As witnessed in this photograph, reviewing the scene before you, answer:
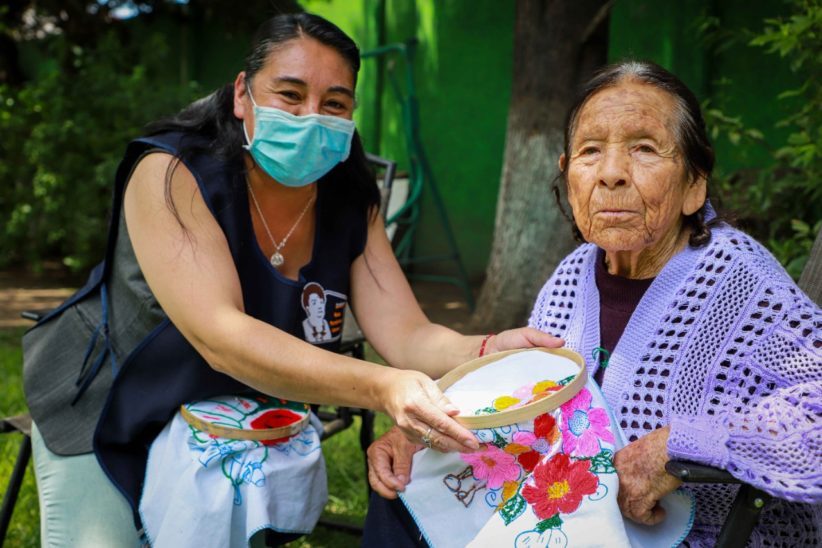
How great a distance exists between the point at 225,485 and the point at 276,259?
643mm

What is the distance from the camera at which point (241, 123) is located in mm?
2674

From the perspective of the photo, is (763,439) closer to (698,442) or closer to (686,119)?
(698,442)

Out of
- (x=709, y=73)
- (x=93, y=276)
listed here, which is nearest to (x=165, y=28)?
(x=709, y=73)

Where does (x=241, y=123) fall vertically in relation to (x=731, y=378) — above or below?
above

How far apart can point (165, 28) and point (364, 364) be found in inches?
401

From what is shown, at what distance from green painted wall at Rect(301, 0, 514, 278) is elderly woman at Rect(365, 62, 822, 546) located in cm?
672

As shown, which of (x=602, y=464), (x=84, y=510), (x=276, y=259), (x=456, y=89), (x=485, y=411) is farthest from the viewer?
(x=456, y=89)

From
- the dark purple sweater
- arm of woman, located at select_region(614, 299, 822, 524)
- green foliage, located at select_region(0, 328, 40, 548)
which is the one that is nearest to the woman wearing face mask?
the dark purple sweater

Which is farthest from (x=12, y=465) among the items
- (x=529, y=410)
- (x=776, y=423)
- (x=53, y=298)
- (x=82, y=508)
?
(x=53, y=298)

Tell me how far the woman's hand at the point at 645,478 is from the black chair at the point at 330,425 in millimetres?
1210

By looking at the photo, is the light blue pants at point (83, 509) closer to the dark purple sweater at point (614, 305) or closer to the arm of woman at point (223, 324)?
the arm of woman at point (223, 324)

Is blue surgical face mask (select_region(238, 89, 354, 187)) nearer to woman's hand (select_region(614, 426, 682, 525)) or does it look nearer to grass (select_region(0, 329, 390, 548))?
Result: woman's hand (select_region(614, 426, 682, 525))

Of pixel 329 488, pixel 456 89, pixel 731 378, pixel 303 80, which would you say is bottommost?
pixel 329 488

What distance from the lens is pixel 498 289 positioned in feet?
21.0
